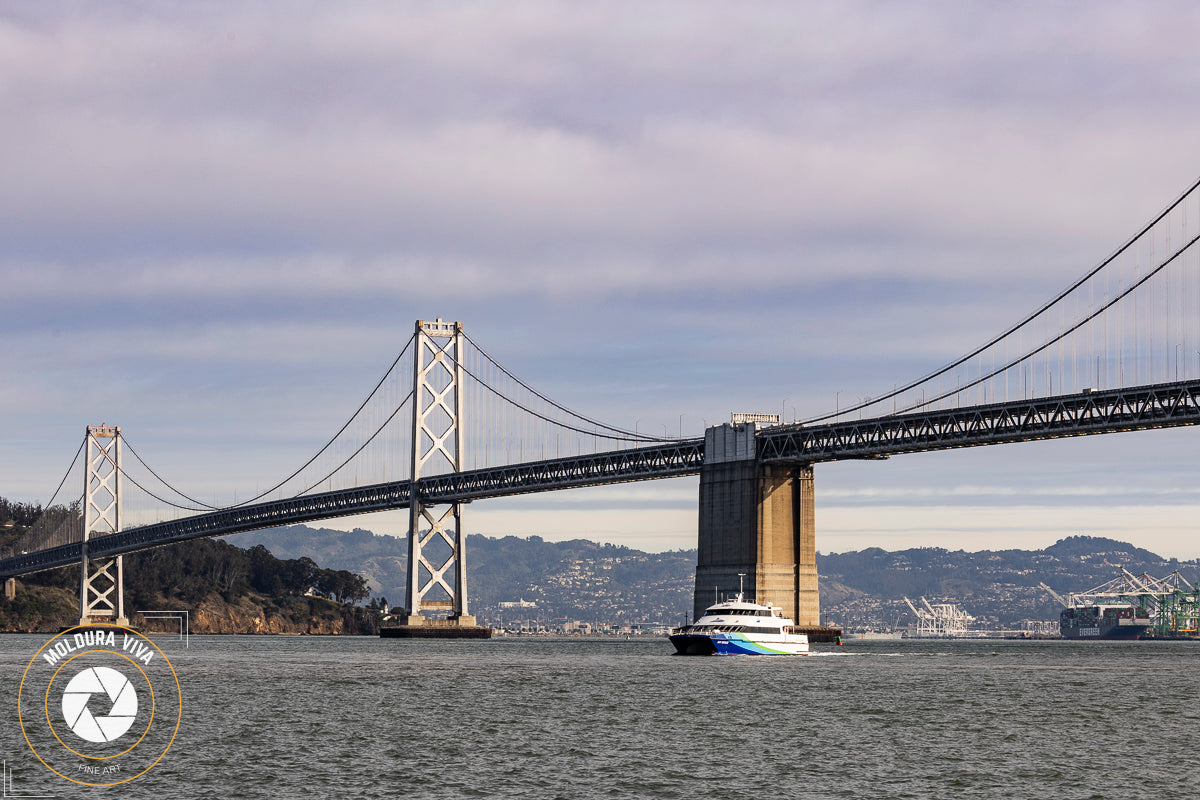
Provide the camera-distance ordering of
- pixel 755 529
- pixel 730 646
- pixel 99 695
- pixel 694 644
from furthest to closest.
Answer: pixel 755 529 → pixel 694 644 → pixel 730 646 → pixel 99 695

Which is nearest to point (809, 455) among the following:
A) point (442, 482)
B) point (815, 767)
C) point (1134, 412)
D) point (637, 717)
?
point (1134, 412)

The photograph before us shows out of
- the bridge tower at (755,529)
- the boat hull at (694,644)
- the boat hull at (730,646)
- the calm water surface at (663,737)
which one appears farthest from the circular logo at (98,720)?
the bridge tower at (755,529)

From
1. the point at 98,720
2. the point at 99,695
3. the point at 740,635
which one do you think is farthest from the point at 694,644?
the point at 98,720

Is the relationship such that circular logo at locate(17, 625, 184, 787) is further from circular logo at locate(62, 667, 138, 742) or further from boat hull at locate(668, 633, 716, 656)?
boat hull at locate(668, 633, 716, 656)

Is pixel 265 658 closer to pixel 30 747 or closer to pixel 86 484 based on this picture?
pixel 30 747

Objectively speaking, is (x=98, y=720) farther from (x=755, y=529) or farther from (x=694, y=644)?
(x=755, y=529)
